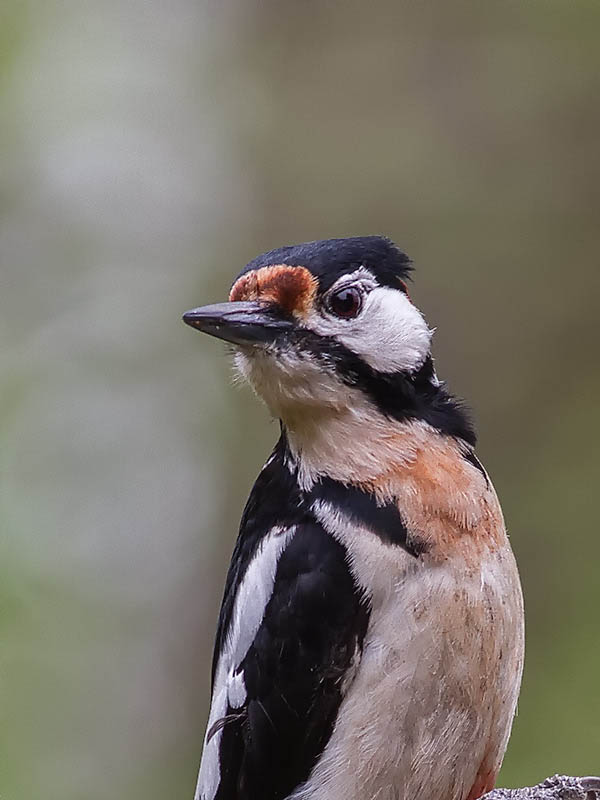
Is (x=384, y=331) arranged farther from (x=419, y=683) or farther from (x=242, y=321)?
(x=419, y=683)

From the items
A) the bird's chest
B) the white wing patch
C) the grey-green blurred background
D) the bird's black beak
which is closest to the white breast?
the bird's chest

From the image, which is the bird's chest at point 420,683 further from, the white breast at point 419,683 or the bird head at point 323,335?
the bird head at point 323,335

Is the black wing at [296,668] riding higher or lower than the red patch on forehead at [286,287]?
lower

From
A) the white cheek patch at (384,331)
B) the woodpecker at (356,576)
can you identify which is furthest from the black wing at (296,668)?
the white cheek patch at (384,331)

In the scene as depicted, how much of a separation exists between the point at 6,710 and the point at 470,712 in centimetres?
394

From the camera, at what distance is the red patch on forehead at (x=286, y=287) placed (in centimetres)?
283

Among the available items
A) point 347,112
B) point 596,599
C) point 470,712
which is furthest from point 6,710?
point 470,712

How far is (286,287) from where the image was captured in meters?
2.83

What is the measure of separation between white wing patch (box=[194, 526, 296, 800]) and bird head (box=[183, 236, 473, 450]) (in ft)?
1.05

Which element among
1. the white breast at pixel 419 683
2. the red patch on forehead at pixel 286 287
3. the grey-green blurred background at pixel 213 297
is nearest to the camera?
the white breast at pixel 419 683

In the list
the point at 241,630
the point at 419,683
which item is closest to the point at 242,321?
the point at 241,630

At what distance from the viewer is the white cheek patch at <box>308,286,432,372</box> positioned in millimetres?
2877

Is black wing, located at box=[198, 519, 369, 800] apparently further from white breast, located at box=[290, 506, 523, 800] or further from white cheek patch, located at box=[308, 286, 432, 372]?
white cheek patch, located at box=[308, 286, 432, 372]

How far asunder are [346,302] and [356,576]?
2.18 ft
